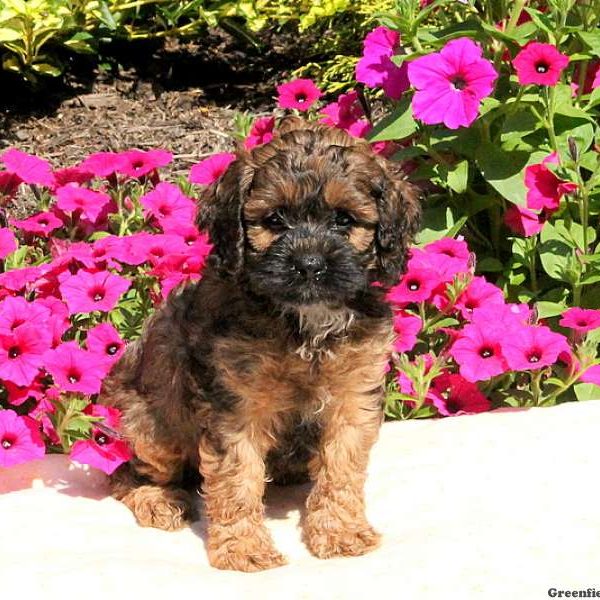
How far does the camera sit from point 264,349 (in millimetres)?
4340

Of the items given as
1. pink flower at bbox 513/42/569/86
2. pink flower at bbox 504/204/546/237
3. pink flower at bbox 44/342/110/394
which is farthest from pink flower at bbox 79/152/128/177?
pink flower at bbox 513/42/569/86

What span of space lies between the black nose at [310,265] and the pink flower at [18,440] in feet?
4.88

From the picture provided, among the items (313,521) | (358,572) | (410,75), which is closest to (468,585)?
(358,572)

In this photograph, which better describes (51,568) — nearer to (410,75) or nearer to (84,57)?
(410,75)

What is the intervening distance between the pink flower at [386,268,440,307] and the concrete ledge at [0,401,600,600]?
0.57m

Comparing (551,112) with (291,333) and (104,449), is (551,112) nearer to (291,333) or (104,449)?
(291,333)

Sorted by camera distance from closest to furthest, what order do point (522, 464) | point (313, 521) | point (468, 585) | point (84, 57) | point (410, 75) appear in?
point (468, 585), point (313, 521), point (522, 464), point (410, 75), point (84, 57)

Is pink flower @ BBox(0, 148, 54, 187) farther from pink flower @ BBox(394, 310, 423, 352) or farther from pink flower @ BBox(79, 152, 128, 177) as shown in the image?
pink flower @ BBox(394, 310, 423, 352)

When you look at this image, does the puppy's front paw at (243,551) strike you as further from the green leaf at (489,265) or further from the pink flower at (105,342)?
the green leaf at (489,265)

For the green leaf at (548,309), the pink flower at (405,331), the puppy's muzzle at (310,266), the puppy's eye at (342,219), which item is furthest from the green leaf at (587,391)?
the puppy's muzzle at (310,266)

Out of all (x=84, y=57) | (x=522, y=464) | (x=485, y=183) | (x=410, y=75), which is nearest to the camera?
(x=522, y=464)

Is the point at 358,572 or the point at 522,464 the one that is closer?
the point at 358,572

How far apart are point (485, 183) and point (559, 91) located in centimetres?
61

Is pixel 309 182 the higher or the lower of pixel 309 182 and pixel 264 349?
the higher
